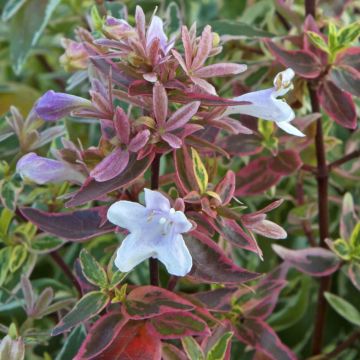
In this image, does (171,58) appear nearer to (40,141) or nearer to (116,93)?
(116,93)

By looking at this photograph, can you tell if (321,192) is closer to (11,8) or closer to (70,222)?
(70,222)

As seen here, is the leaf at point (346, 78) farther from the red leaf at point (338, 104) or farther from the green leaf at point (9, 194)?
the green leaf at point (9, 194)

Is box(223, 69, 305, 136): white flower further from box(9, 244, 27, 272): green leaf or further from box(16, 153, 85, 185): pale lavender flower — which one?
box(9, 244, 27, 272): green leaf

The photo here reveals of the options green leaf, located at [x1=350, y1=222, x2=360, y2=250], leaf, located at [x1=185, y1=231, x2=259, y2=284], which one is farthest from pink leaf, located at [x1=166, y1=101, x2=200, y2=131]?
green leaf, located at [x1=350, y1=222, x2=360, y2=250]

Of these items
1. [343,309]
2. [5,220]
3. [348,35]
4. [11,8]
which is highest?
[348,35]

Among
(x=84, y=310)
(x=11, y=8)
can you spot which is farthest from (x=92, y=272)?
(x=11, y=8)

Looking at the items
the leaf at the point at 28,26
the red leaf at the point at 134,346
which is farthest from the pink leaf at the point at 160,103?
the leaf at the point at 28,26

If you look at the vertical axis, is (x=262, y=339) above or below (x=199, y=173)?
below
